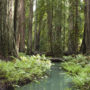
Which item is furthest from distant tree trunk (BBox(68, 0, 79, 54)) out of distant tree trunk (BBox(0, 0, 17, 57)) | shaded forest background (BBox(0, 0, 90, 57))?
distant tree trunk (BBox(0, 0, 17, 57))

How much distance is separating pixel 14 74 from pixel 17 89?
46 cm

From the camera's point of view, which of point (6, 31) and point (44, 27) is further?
point (44, 27)

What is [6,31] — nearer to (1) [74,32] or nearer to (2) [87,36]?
(2) [87,36]

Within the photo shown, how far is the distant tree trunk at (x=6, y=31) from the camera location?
7340 mm

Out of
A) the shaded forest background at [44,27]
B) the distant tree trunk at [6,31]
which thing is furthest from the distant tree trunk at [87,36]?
the distant tree trunk at [6,31]

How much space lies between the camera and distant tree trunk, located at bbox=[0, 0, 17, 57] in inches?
289

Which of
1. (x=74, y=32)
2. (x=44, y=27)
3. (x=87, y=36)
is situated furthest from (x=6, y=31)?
(x=44, y=27)

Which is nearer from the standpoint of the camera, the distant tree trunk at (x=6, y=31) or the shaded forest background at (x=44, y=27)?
the distant tree trunk at (x=6, y=31)

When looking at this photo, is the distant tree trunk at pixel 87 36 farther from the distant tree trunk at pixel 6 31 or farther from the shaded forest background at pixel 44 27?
the distant tree trunk at pixel 6 31

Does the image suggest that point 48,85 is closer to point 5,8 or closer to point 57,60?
point 5,8

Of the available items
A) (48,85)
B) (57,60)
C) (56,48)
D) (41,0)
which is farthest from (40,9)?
(48,85)

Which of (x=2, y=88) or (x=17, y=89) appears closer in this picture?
(x=2, y=88)

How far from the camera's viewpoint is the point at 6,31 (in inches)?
294

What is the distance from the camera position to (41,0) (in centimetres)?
2256
